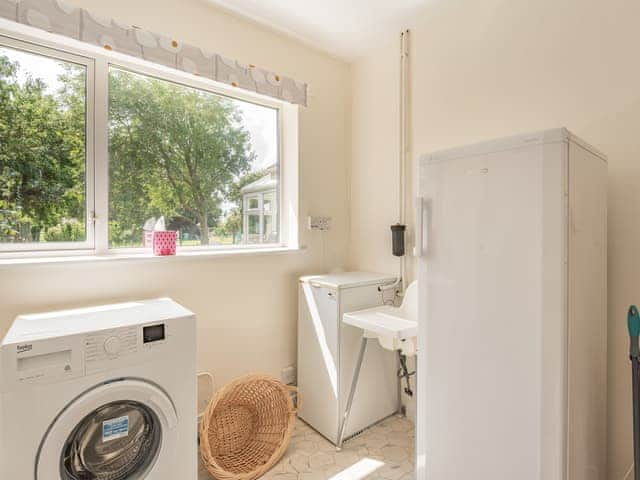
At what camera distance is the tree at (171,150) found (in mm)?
1872

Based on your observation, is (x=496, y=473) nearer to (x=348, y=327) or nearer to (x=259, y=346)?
(x=348, y=327)

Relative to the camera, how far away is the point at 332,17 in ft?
7.12

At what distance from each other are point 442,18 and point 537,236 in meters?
1.70

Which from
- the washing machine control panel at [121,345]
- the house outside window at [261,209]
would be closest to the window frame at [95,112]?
the house outside window at [261,209]

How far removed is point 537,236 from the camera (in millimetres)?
1056

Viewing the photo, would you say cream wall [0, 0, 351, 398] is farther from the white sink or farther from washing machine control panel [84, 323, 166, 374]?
the white sink

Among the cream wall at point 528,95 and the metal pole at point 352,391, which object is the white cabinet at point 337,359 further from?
the cream wall at point 528,95

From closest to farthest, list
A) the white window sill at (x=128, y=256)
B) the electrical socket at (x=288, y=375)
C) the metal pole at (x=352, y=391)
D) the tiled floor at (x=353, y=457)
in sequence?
the white window sill at (x=128, y=256), the tiled floor at (x=353, y=457), the metal pole at (x=352, y=391), the electrical socket at (x=288, y=375)

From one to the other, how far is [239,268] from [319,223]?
2.26 ft

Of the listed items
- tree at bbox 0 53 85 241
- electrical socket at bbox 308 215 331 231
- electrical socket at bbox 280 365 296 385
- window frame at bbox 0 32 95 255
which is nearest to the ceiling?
window frame at bbox 0 32 95 255

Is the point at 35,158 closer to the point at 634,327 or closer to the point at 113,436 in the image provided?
the point at 113,436

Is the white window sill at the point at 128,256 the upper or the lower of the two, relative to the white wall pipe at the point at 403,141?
lower

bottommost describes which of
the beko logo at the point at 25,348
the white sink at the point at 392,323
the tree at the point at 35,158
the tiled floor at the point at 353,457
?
the tiled floor at the point at 353,457

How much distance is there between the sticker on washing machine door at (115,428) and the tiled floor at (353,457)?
630 millimetres
